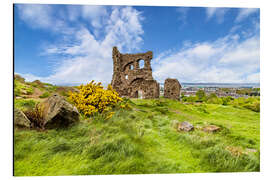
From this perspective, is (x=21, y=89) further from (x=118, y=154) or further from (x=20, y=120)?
(x=118, y=154)

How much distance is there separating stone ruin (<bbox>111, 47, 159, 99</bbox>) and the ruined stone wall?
115 cm

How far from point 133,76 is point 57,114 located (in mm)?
10336

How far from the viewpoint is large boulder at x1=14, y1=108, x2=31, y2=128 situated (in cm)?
268

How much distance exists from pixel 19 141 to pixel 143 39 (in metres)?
4.79

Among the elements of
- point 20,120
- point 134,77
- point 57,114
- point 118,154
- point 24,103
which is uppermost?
point 134,77

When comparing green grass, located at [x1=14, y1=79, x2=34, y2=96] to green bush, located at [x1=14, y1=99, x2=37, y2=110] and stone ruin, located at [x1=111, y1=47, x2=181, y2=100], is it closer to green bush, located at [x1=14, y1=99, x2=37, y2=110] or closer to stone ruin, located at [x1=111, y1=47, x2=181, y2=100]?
green bush, located at [x1=14, y1=99, x2=37, y2=110]

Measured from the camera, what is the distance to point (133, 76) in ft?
41.9

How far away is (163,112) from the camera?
17.6 ft

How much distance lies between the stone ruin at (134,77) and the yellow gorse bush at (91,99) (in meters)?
8.56

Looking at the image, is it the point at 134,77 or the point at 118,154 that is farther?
the point at 134,77

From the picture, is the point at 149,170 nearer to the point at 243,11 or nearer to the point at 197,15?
the point at 197,15

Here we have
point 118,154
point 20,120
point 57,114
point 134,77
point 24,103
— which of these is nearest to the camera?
point 118,154

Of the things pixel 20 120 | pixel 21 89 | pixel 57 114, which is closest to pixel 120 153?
pixel 57 114
